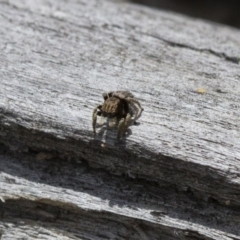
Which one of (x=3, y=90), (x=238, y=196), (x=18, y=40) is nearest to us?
(x=238, y=196)

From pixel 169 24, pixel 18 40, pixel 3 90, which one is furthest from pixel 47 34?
pixel 169 24

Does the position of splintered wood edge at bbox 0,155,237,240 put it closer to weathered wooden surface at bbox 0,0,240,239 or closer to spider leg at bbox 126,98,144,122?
weathered wooden surface at bbox 0,0,240,239

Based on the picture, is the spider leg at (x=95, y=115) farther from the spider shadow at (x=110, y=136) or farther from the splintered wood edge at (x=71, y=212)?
the splintered wood edge at (x=71, y=212)

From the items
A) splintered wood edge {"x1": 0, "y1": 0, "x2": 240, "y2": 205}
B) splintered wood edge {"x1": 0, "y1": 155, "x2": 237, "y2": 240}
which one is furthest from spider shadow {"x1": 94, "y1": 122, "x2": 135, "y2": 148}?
splintered wood edge {"x1": 0, "y1": 155, "x2": 237, "y2": 240}

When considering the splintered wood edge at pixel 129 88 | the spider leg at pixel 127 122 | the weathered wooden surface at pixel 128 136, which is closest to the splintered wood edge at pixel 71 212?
the weathered wooden surface at pixel 128 136

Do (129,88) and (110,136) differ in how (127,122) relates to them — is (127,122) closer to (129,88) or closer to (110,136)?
(110,136)

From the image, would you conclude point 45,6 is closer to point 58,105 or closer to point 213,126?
point 58,105
